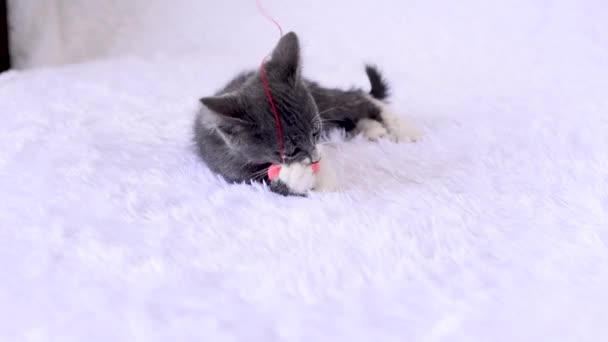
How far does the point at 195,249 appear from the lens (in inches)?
35.7

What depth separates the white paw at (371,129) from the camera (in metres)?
1.50

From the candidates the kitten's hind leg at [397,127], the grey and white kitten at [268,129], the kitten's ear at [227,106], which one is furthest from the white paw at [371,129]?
the kitten's ear at [227,106]

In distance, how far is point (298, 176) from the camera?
109 cm

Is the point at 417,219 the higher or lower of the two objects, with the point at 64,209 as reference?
higher

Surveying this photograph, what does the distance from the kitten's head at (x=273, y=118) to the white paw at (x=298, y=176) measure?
17mm

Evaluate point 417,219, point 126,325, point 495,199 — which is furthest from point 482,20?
point 126,325

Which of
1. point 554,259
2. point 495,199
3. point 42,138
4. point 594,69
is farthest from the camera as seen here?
point 594,69

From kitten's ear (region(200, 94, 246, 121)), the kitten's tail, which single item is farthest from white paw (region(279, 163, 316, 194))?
the kitten's tail

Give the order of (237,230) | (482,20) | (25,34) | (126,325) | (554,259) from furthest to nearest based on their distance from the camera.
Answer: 1. (25,34)
2. (482,20)
3. (237,230)
4. (554,259)
5. (126,325)

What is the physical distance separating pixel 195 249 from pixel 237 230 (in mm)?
95

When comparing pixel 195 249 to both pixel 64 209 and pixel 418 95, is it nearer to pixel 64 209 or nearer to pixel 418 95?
pixel 64 209

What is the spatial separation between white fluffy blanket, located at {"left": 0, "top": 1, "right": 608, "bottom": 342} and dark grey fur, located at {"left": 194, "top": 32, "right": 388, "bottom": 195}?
60 millimetres

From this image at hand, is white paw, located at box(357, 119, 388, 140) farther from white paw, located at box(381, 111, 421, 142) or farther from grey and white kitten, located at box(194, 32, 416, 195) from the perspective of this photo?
grey and white kitten, located at box(194, 32, 416, 195)

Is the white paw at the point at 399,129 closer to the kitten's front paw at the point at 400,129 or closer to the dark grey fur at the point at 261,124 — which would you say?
the kitten's front paw at the point at 400,129
